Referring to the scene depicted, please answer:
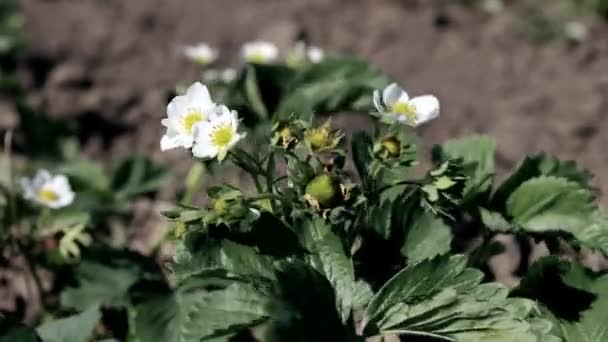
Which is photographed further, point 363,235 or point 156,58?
point 156,58

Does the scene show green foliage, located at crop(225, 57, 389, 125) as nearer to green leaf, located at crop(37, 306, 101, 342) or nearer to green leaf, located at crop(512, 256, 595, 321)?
green leaf, located at crop(37, 306, 101, 342)

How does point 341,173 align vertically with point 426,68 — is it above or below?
below

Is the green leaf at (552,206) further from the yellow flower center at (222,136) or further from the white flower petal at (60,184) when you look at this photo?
the white flower petal at (60,184)

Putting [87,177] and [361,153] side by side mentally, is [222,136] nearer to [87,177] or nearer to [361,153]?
[361,153]

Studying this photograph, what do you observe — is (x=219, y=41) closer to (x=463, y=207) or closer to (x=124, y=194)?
(x=124, y=194)

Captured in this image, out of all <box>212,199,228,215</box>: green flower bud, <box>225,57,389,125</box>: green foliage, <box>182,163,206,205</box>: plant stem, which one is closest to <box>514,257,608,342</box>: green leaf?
<box>212,199,228,215</box>: green flower bud

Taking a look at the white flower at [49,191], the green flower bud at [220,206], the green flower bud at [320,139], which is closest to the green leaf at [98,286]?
the white flower at [49,191]

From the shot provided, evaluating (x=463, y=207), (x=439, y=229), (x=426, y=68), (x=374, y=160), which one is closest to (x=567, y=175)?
(x=463, y=207)

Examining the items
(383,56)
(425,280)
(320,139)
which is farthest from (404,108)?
(383,56)
